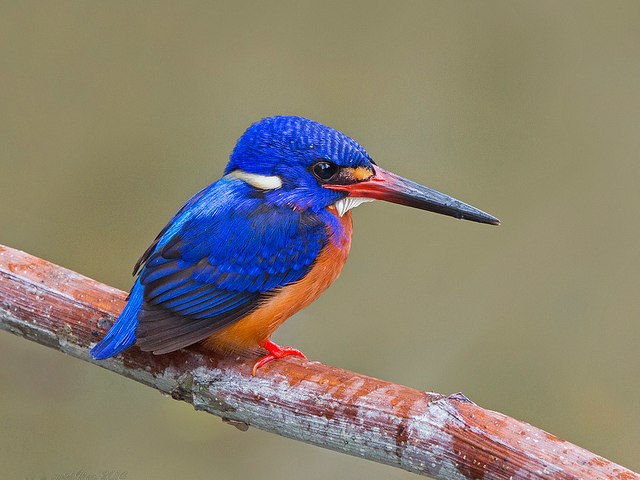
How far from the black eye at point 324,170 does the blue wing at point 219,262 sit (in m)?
0.07

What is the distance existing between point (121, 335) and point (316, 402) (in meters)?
0.35

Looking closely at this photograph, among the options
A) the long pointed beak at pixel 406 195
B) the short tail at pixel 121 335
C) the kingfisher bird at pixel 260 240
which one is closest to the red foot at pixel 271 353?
the kingfisher bird at pixel 260 240

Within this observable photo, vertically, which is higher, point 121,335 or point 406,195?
point 406,195

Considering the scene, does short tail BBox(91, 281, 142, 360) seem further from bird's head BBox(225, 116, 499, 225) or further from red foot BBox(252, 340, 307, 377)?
bird's head BBox(225, 116, 499, 225)

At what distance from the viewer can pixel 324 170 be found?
1844mm

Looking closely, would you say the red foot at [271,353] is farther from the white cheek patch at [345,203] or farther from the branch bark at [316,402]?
the white cheek patch at [345,203]

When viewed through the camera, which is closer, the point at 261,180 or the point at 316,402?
the point at 316,402

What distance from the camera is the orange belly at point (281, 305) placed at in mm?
1774

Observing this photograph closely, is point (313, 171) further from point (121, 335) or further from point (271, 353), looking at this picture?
point (121, 335)

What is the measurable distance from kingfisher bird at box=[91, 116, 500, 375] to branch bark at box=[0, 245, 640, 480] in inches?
2.8

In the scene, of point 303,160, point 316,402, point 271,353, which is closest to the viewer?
point 316,402

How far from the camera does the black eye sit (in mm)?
1841

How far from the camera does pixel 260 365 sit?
5.50ft

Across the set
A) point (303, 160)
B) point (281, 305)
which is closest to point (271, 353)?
point (281, 305)
